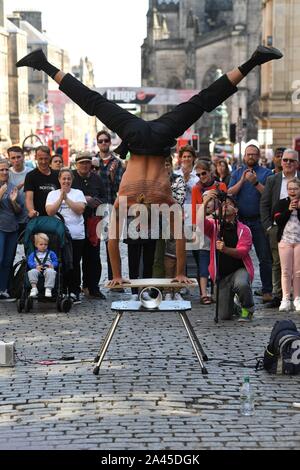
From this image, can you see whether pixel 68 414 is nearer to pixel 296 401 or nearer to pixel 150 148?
pixel 296 401

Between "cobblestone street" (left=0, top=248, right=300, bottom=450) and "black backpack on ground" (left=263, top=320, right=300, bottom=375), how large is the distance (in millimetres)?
112

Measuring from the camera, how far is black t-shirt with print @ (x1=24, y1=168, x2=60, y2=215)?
1486 cm

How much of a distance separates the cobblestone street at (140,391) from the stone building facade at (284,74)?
37.0 meters

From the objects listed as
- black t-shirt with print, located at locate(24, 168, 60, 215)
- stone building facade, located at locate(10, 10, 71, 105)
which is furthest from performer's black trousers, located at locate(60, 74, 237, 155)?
stone building facade, located at locate(10, 10, 71, 105)

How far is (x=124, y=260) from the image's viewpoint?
19.9 m

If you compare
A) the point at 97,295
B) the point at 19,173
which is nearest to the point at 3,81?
the point at 19,173

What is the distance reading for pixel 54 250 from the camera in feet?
47.1

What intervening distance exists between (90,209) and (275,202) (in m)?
2.49

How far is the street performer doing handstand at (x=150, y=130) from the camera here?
979cm

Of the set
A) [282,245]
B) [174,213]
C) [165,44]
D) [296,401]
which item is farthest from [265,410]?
[165,44]

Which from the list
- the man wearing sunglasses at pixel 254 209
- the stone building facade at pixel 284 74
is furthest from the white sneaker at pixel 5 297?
the stone building facade at pixel 284 74

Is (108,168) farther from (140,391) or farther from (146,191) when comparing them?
(140,391)

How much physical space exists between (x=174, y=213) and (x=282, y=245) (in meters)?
4.17

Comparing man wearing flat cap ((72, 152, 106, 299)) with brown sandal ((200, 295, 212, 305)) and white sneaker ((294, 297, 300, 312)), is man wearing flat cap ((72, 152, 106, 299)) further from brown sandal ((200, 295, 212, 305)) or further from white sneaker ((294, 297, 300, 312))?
white sneaker ((294, 297, 300, 312))
